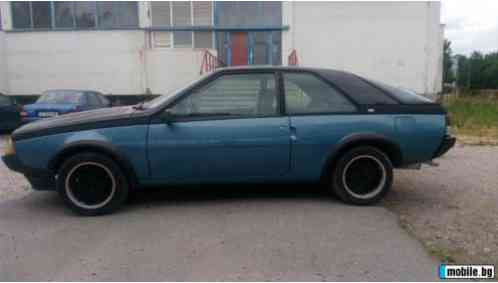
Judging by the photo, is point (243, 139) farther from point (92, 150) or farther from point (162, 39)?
point (162, 39)

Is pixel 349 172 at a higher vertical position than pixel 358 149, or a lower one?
lower

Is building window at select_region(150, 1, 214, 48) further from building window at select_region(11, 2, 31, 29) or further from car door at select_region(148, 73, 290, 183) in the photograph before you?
car door at select_region(148, 73, 290, 183)

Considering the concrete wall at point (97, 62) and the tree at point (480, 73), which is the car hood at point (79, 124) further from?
the tree at point (480, 73)

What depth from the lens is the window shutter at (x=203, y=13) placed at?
18.5m

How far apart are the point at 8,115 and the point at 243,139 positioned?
9.69 m

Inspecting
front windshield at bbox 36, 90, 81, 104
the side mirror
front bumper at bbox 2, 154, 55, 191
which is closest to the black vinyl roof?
the side mirror

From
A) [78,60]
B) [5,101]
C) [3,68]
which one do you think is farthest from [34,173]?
[3,68]

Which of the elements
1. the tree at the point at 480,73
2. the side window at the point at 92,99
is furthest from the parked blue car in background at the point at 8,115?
the tree at the point at 480,73

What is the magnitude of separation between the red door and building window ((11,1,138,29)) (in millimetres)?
4691

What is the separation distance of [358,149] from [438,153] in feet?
3.14

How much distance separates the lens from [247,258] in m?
3.20

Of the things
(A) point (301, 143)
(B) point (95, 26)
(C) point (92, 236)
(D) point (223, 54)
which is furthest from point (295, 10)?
(C) point (92, 236)

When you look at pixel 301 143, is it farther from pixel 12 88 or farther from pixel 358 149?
pixel 12 88
